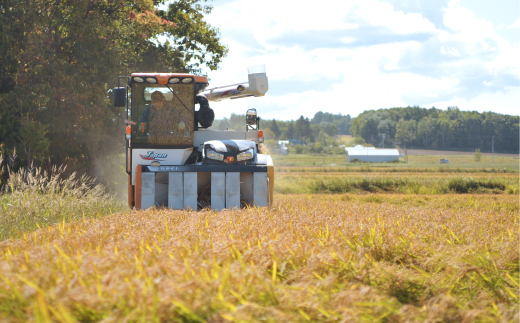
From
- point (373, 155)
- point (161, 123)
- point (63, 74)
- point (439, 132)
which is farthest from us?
point (439, 132)

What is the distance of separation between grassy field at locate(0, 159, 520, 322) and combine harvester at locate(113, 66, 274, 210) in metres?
1.94

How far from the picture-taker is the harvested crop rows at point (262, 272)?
9.45 feet

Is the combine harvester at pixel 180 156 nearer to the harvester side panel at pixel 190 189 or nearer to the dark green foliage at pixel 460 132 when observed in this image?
the harvester side panel at pixel 190 189

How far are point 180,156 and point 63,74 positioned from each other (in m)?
8.06

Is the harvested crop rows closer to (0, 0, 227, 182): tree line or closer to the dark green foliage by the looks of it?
(0, 0, 227, 182): tree line

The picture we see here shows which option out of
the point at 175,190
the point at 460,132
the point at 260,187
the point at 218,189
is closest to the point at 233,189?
the point at 218,189

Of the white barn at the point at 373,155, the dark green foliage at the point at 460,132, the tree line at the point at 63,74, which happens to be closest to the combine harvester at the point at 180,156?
the tree line at the point at 63,74

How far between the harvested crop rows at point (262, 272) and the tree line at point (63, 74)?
34.6 feet

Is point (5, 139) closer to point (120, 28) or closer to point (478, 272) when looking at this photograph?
point (120, 28)

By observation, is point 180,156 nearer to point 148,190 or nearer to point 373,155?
point 148,190

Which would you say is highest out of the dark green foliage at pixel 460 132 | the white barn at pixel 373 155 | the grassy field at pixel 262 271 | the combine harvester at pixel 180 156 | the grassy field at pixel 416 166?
the dark green foliage at pixel 460 132

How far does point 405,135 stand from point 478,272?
5610 inches

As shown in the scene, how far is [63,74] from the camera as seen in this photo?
15141 mm

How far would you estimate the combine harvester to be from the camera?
845 cm
